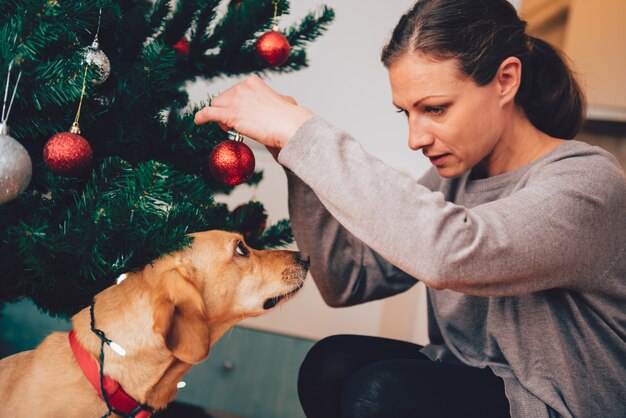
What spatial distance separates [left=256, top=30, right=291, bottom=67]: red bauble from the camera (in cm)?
99

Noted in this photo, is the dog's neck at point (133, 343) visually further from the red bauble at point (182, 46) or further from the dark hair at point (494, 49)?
the dark hair at point (494, 49)

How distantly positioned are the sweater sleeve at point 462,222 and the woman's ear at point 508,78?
9.2 inches

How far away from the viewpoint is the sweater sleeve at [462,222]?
2.29ft

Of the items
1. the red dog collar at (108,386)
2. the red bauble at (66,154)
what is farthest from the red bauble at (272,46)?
the red dog collar at (108,386)

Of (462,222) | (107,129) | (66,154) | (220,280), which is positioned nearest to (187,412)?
(220,280)

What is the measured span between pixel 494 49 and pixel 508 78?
0.06m

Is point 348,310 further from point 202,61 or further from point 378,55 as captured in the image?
point 202,61

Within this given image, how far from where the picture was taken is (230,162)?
883mm

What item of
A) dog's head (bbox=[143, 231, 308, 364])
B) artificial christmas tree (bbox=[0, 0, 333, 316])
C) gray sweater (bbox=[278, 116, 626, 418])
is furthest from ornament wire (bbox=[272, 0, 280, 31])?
dog's head (bbox=[143, 231, 308, 364])

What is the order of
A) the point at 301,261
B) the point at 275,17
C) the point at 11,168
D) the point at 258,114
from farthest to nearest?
the point at 301,261
the point at 275,17
the point at 258,114
the point at 11,168

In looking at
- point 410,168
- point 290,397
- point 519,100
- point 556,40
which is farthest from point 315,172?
point 556,40

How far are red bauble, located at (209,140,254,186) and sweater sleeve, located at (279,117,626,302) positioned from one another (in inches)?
5.6

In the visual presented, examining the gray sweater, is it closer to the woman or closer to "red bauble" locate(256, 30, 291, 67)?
the woman

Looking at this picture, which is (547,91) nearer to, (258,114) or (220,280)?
(258,114)
